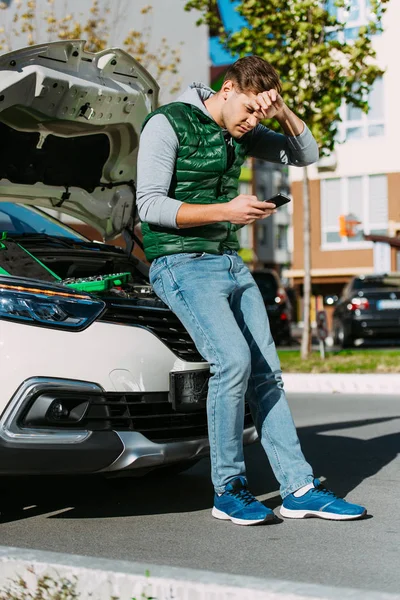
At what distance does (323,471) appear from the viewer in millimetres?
5527

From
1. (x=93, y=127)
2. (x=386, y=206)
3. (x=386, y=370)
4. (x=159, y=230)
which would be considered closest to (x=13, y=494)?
(x=159, y=230)

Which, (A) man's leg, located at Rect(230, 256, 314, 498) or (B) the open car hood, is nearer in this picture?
(A) man's leg, located at Rect(230, 256, 314, 498)

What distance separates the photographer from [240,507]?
416cm

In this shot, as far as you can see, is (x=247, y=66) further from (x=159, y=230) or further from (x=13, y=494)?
(x=13, y=494)

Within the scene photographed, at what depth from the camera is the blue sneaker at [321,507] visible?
420 cm

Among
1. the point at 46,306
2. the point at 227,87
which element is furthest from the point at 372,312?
the point at 46,306

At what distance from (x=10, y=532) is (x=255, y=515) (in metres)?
1.01

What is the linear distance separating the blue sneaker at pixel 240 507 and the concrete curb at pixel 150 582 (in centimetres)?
131

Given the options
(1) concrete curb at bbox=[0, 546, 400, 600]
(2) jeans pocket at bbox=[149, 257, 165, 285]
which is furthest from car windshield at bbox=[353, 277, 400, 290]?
(1) concrete curb at bbox=[0, 546, 400, 600]

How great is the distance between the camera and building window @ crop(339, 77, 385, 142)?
32.7m

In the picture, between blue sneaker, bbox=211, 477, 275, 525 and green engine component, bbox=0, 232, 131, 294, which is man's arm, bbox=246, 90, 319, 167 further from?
blue sneaker, bbox=211, 477, 275, 525

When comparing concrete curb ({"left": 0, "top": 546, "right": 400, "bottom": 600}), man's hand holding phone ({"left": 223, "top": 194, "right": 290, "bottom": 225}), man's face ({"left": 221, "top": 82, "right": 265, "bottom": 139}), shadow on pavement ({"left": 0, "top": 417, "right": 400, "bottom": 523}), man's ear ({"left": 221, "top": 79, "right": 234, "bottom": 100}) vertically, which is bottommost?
shadow on pavement ({"left": 0, "top": 417, "right": 400, "bottom": 523})

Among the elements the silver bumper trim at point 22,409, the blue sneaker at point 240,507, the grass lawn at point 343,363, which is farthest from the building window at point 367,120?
the silver bumper trim at point 22,409

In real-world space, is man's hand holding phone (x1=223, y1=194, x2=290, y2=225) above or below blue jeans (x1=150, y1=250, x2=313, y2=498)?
above
